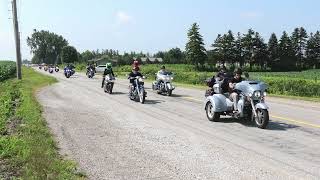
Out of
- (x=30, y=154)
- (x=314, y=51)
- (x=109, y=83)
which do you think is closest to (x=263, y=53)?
(x=314, y=51)

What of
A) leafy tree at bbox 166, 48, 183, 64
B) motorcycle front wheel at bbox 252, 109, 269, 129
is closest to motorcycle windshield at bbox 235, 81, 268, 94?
motorcycle front wheel at bbox 252, 109, 269, 129

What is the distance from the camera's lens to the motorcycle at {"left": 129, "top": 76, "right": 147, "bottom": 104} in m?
21.3

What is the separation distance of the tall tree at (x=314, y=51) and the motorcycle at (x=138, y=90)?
12514 cm

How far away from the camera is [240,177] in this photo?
26.4 ft

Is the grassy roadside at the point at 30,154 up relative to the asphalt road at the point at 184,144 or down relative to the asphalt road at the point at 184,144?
up

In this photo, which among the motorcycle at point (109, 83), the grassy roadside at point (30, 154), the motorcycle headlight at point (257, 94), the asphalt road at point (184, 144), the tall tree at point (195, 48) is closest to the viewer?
the grassy roadside at point (30, 154)

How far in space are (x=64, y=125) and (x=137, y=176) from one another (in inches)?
252

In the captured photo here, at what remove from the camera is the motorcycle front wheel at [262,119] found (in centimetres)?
1315

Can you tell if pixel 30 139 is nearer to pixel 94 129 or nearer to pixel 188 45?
pixel 94 129

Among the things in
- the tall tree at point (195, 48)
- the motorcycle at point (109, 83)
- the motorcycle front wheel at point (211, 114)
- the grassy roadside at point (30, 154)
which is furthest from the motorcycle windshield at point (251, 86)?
the tall tree at point (195, 48)

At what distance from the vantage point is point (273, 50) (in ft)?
446

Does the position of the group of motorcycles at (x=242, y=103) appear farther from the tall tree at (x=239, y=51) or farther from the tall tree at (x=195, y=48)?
the tall tree at (x=239, y=51)

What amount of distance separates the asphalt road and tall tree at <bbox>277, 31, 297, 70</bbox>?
119009 mm

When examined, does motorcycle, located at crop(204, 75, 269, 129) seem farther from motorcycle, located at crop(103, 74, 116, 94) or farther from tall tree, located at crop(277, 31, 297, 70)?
tall tree, located at crop(277, 31, 297, 70)
